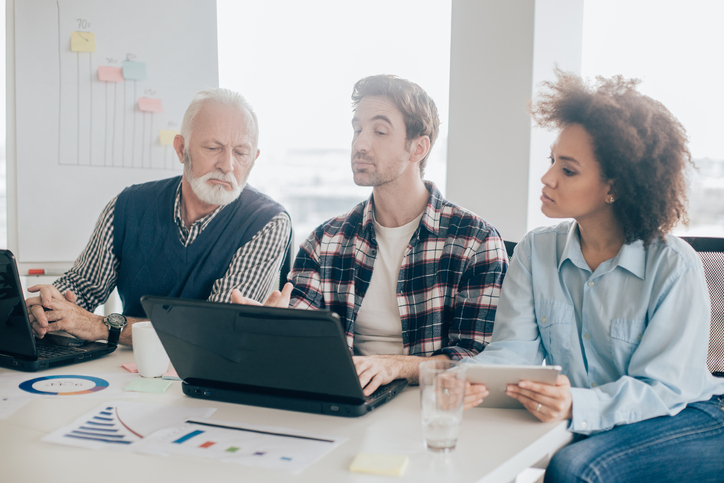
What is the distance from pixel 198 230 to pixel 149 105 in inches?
33.4

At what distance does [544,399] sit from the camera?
103 cm

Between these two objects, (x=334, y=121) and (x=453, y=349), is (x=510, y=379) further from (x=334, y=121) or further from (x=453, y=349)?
(x=334, y=121)

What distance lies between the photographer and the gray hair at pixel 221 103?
2098 mm

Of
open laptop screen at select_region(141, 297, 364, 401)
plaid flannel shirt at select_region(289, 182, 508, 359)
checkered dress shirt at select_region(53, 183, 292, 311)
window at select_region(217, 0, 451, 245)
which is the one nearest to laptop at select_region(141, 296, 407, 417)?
open laptop screen at select_region(141, 297, 364, 401)

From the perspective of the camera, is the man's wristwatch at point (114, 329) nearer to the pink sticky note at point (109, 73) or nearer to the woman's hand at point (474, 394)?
the woman's hand at point (474, 394)

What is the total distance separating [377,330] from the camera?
68.2 inches

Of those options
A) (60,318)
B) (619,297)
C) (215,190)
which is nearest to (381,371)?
(619,297)

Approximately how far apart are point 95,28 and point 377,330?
5.83ft

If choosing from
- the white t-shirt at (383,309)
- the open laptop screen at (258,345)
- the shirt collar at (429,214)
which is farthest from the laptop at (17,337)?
the shirt collar at (429,214)

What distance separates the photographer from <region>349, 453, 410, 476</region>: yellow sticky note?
0.80m

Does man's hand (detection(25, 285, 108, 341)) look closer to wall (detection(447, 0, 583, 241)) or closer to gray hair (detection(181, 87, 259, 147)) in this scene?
gray hair (detection(181, 87, 259, 147))

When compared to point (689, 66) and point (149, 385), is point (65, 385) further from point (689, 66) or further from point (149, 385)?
point (689, 66)

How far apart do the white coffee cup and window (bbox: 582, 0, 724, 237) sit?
1881mm

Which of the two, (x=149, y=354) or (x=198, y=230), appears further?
(x=198, y=230)
